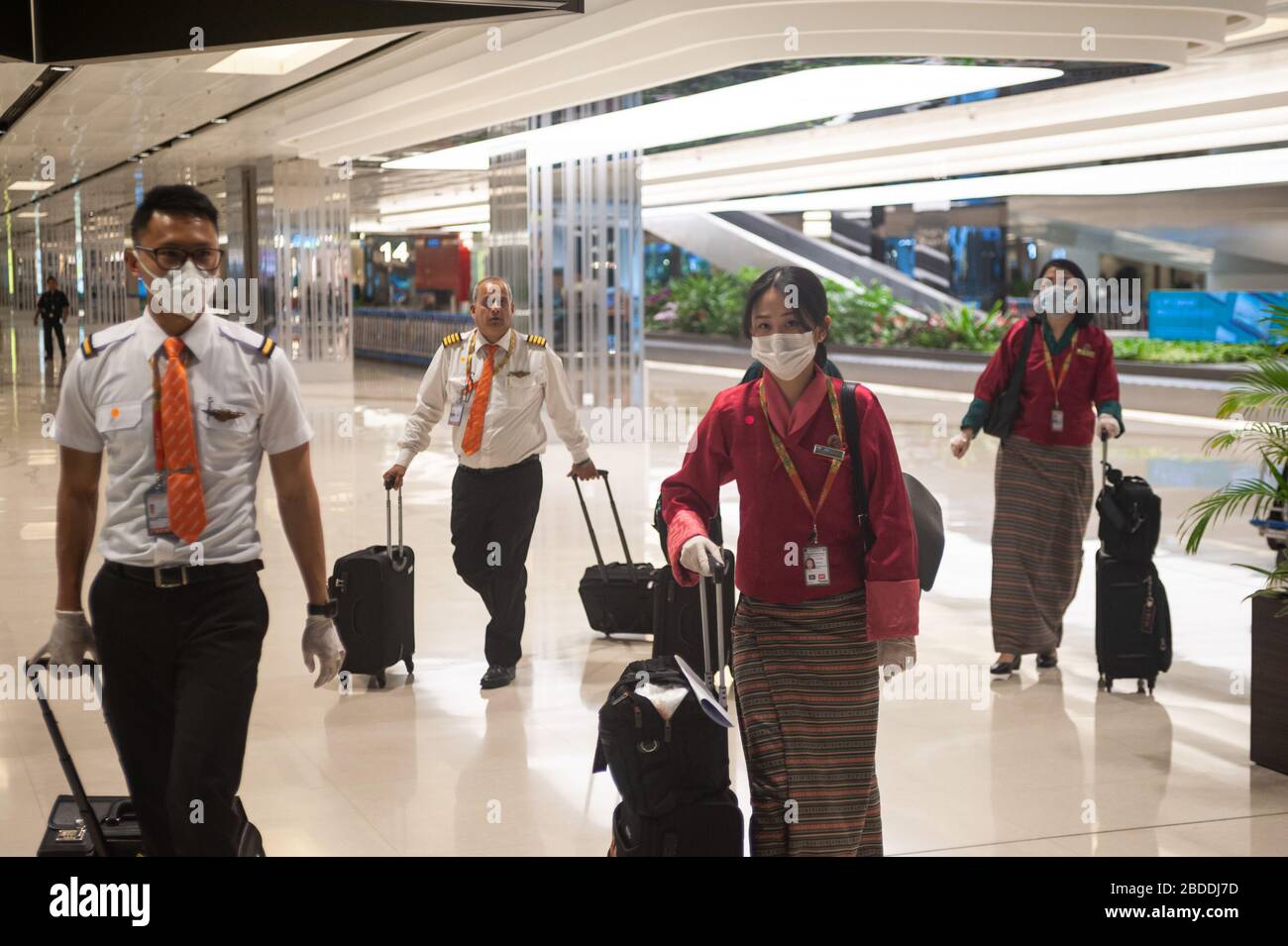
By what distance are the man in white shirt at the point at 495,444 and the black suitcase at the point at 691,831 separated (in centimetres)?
306

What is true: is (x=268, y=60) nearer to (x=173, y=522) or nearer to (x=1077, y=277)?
(x=1077, y=277)

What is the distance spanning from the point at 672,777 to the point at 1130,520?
364 centimetres

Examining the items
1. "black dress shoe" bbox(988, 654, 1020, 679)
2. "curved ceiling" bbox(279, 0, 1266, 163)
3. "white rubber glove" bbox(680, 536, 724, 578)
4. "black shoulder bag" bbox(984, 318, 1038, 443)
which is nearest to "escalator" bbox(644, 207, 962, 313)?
"curved ceiling" bbox(279, 0, 1266, 163)

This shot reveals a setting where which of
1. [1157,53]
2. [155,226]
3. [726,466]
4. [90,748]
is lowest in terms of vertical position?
[90,748]

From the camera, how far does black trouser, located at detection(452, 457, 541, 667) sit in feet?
20.3

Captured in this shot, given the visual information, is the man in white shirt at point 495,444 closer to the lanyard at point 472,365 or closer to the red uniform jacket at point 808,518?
the lanyard at point 472,365

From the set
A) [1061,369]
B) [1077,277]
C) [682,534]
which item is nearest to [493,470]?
[1061,369]

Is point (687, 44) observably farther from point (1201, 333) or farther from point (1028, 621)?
point (1201, 333)

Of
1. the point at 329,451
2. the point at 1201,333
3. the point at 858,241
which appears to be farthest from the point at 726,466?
the point at 858,241

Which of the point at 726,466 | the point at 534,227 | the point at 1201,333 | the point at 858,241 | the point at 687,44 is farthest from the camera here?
the point at 858,241

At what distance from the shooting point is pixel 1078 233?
31453 mm

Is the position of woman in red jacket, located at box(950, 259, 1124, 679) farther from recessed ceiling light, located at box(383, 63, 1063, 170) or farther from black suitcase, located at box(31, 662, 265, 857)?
recessed ceiling light, located at box(383, 63, 1063, 170)

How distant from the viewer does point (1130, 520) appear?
610cm
